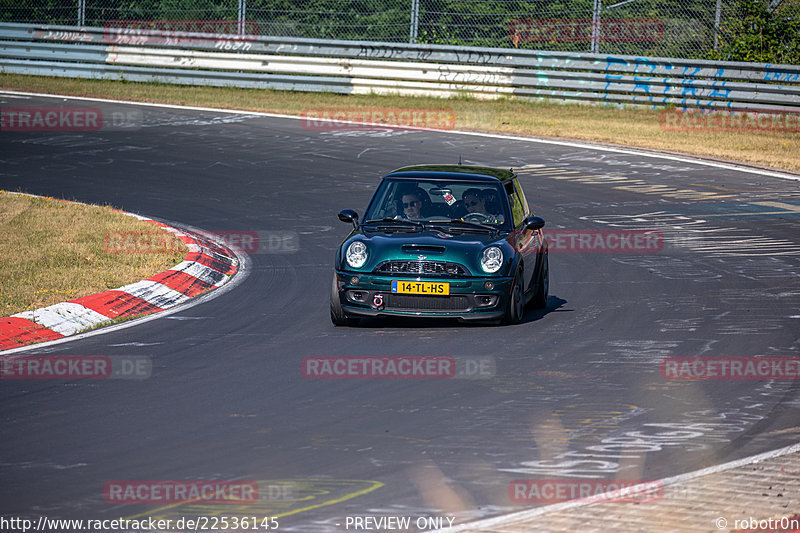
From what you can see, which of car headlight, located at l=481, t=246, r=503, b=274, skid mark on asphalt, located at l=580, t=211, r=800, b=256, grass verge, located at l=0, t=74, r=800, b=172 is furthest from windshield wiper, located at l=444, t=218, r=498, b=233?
grass verge, located at l=0, t=74, r=800, b=172

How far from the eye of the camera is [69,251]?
40.2 ft

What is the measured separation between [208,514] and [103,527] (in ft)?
1.60

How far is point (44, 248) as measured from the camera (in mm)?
12375

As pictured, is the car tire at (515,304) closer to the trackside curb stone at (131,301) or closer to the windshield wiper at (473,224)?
the windshield wiper at (473,224)

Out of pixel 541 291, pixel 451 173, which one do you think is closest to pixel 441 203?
pixel 451 173

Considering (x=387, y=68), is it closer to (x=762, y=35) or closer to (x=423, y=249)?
(x=762, y=35)

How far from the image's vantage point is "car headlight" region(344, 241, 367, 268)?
388 inches

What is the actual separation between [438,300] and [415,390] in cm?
207

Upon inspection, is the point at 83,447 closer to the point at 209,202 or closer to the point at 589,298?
the point at 589,298

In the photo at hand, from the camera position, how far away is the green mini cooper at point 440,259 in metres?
9.66

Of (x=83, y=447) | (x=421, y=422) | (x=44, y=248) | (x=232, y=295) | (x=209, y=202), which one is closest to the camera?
(x=83, y=447)

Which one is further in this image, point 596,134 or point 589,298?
point 596,134

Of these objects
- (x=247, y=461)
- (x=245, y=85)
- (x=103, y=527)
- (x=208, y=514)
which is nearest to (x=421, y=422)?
(x=247, y=461)

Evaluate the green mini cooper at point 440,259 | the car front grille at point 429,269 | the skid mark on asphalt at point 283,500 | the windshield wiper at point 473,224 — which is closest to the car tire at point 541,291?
the green mini cooper at point 440,259
